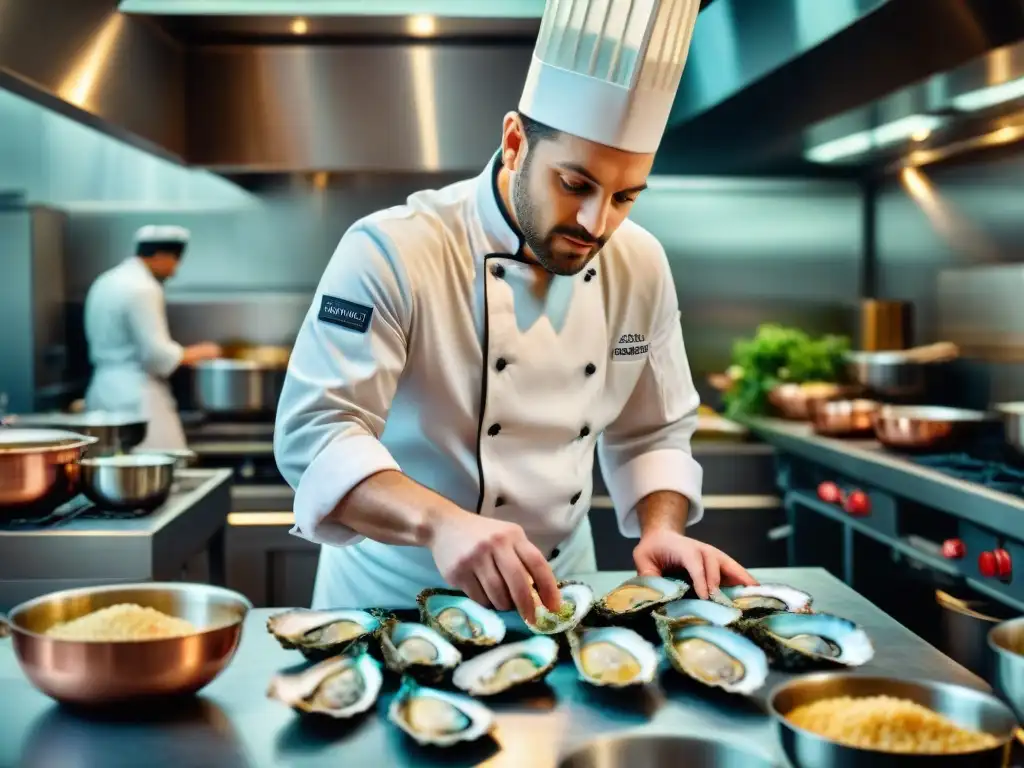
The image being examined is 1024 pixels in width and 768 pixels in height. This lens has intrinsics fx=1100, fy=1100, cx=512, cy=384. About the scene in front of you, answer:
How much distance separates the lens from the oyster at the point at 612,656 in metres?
1.21

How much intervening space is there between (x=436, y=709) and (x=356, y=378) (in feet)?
2.10

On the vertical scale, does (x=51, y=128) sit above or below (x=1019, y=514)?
above

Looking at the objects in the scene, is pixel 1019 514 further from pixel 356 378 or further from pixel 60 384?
pixel 60 384

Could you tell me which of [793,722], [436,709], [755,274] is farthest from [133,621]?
[755,274]

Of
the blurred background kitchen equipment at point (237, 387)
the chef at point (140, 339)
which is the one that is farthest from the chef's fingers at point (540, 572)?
the chef at point (140, 339)

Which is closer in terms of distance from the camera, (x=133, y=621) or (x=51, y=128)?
(x=133, y=621)

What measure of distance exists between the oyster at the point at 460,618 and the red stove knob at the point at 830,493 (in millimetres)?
2087

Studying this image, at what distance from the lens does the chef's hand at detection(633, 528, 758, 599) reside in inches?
60.1

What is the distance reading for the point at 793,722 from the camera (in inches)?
40.9

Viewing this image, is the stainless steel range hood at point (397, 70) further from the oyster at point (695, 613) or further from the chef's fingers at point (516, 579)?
the chef's fingers at point (516, 579)

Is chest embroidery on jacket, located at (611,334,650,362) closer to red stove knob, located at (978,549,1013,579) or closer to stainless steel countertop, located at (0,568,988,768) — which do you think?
stainless steel countertop, located at (0,568,988,768)

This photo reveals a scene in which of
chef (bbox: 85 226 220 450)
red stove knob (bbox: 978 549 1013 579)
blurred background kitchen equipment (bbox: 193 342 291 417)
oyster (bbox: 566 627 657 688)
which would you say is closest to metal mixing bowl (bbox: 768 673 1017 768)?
oyster (bbox: 566 627 657 688)

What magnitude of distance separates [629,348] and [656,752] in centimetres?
98

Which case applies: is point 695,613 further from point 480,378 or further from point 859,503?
point 859,503
